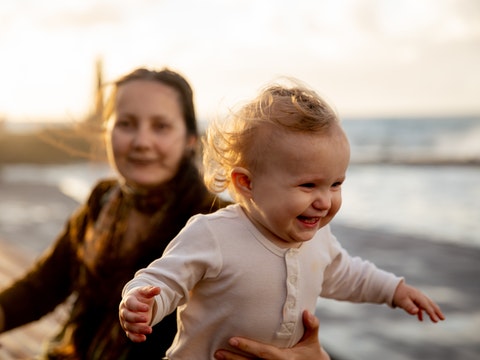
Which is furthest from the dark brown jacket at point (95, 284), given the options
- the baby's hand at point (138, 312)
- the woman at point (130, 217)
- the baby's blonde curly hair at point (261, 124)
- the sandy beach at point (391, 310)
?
the sandy beach at point (391, 310)

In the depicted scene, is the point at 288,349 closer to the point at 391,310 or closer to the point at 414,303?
the point at 414,303

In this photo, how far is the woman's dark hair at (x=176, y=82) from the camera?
7.14 feet

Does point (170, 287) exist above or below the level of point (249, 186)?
below

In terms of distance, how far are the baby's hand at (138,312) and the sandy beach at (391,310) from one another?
2.17m

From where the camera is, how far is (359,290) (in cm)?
175

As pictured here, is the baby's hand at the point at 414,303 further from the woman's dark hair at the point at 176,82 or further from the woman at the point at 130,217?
the woman's dark hair at the point at 176,82

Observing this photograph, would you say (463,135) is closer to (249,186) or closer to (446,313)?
(446,313)

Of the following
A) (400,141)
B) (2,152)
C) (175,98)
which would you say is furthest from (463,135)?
(175,98)

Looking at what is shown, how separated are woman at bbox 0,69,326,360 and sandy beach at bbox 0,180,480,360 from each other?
3.62 ft

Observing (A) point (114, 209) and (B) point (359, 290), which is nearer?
(B) point (359, 290)

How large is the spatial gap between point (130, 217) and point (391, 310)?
3169 mm

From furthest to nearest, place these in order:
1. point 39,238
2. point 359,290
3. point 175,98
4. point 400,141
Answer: point 400,141 < point 39,238 < point 175,98 < point 359,290

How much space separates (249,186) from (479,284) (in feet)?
15.7

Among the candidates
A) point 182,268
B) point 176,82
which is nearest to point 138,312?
point 182,268
